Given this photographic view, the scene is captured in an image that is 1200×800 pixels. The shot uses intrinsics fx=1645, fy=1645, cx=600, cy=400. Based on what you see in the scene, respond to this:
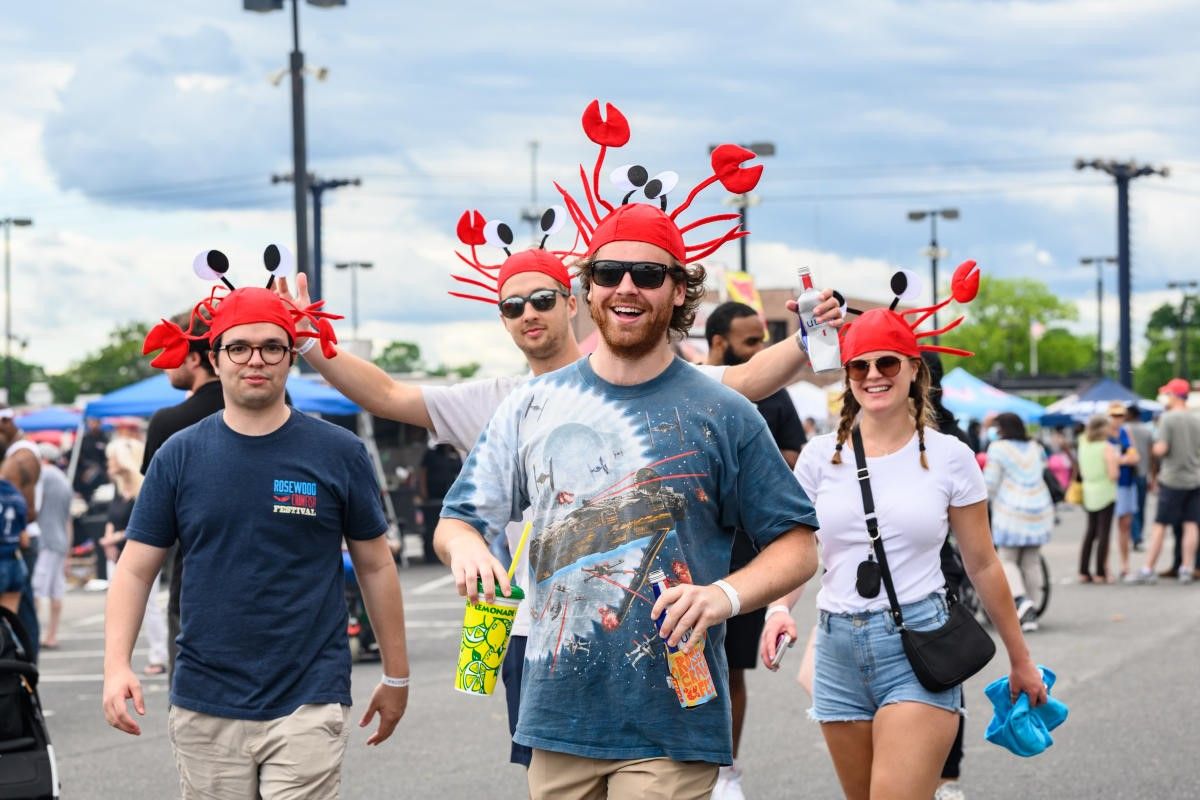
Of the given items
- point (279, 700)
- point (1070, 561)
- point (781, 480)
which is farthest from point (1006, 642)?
point (1070, 561)

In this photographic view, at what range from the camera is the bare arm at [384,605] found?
4.79m

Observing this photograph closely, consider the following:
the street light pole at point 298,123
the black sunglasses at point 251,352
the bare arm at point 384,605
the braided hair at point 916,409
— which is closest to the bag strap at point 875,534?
the braided hair at point 916,409

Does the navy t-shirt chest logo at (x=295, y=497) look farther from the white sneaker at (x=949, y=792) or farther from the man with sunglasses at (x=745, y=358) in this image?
the white sneaker at (x=949, y=792)

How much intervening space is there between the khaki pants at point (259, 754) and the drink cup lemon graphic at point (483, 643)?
3.28 ft

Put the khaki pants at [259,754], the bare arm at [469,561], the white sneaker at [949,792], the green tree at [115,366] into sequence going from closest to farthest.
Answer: the bare arm at [469,561], the khaki pants at [259,754], the white sneaker at [949,792], the green tree at [115,366]

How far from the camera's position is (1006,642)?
16.7 feet

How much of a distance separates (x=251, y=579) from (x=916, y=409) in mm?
2130

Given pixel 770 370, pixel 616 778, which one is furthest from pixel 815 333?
pixel 616 778

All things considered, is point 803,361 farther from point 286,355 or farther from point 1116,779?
point 1116,779

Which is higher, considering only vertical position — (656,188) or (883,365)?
(656,188)

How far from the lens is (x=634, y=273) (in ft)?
11.7

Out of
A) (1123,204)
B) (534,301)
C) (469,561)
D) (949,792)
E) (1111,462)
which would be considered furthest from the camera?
(1123,204)

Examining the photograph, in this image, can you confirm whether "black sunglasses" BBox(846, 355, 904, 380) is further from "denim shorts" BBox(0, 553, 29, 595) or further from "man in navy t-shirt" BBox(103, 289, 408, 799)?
"denim shorts" BBox(0, 553, 29, 595)

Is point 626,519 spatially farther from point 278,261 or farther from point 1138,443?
point 1138,443
